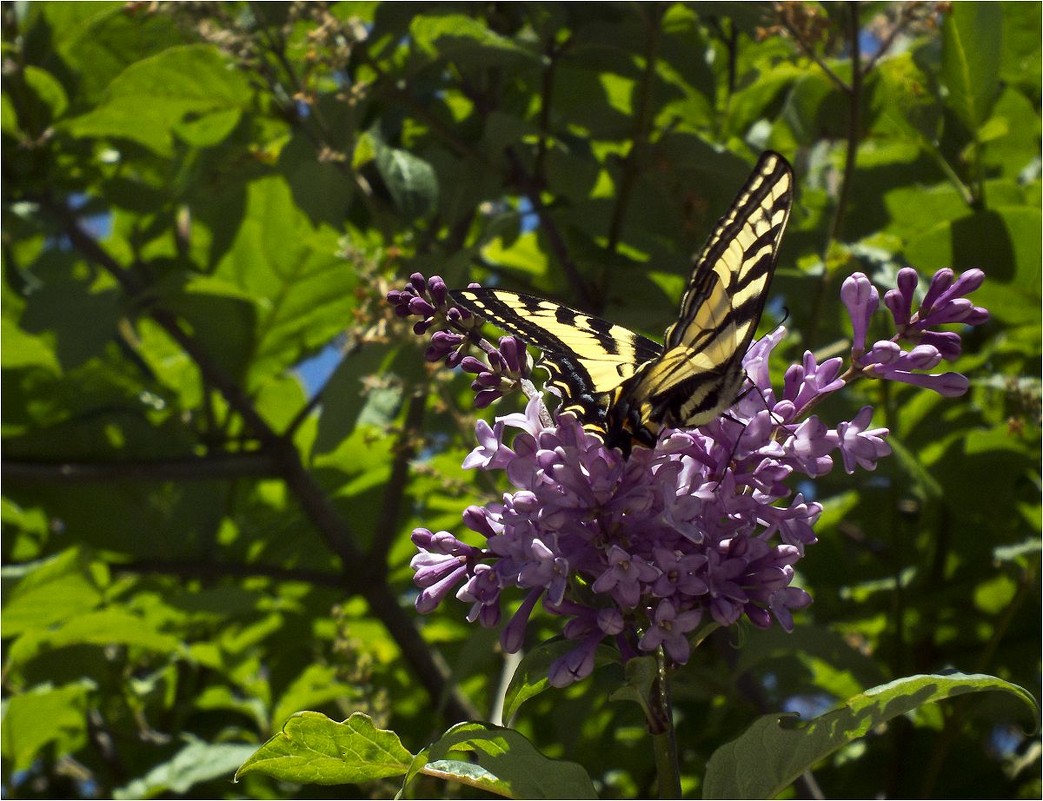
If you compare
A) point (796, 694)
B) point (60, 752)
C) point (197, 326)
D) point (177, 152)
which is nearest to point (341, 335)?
point (197, 326)

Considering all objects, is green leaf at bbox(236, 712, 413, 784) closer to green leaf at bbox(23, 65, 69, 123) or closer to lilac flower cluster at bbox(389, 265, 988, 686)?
lilac flower cluster at bbox(389, 265, 988, 686)

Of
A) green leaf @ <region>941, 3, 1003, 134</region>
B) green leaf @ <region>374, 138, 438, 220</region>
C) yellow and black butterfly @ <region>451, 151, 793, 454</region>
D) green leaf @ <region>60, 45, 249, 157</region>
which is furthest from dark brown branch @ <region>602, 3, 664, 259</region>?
yellow and black butterfly @ <region>451, 151, 793, 454</region>

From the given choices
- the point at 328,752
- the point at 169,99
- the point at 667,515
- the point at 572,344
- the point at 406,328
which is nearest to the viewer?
the point at 667,515

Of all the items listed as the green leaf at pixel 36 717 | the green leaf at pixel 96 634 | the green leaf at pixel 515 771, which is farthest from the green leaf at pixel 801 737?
the green leaf at pixel 36 717

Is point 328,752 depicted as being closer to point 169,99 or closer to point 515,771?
point 515,771

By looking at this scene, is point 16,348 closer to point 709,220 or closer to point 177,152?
point 177,152

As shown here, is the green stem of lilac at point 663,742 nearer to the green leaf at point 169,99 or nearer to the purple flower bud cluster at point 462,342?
the purple flower bud cluster at point 462,342

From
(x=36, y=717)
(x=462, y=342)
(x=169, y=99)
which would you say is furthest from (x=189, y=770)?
(x=462, y=342)
